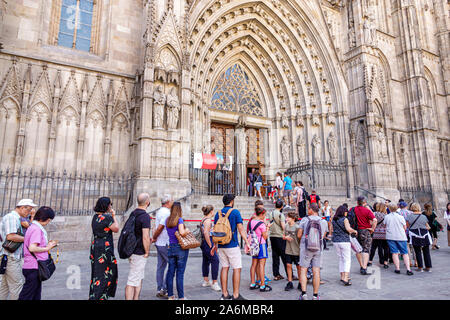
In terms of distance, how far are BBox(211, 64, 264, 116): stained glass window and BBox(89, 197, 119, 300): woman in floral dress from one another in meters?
13.1

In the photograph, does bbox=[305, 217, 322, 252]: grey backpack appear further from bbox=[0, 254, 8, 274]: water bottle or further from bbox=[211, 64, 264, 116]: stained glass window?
bbox=[211, 64, 264, 116]: stained glass window

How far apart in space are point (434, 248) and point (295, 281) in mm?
6705

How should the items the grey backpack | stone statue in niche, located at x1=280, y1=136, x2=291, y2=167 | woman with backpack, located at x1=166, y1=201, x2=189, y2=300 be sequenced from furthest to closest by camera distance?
stone statue in niche, located at x1=280, y1=136, x2=291, y2=167 < the grey backpack < woman with backpack, located at x1=166, y1=201, x2=189, y2=300

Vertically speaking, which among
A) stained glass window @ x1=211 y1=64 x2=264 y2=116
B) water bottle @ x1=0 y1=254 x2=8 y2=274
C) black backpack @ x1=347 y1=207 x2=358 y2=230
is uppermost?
stained glass window @ x1=211 y1=64 x2=264 y2=116

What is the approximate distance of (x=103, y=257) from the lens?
333 cm

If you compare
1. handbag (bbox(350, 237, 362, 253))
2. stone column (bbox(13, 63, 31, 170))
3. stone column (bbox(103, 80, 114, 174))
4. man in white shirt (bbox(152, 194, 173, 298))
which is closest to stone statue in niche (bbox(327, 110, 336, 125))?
stone column (bbox(103, 80, 114, 174))

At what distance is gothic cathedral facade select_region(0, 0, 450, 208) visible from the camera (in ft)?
33.6

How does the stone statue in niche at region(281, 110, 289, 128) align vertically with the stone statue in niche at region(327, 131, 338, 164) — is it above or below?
above

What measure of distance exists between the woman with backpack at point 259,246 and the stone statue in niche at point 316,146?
1235 centimetres

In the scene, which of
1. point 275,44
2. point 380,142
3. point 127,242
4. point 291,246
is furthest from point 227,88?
point 127,242

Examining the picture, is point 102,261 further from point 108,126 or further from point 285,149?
point 285,149

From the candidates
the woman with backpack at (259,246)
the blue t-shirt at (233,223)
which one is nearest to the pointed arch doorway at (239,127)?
the woman with backpack at (259,246)

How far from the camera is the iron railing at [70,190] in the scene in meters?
9.13

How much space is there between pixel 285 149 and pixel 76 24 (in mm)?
12165
